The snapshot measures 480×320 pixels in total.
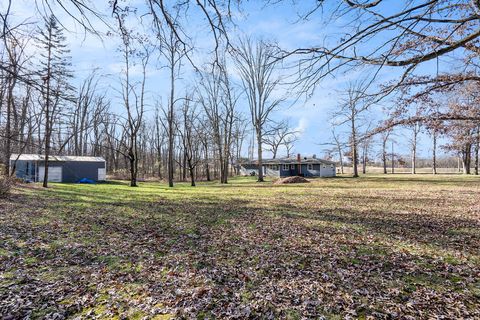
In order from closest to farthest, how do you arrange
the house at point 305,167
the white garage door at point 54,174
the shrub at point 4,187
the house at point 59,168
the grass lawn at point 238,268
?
the grass lawn at point 238,268 → the shrub at point 4,187 → the house at point 59,168 → the white garage door at point 54,174 → the house at point 305,167

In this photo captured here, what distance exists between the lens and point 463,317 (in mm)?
2834

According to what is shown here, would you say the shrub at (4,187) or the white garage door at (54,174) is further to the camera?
the white garage door at (54,174)

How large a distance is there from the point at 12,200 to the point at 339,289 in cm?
1210

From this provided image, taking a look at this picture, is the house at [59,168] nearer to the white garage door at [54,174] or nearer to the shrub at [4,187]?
the white garage door at [54,174]

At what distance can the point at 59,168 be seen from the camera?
83.7ft

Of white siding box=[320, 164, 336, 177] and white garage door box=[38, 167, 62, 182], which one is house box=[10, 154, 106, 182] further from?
white siding box=[320, 164, 336, 177]

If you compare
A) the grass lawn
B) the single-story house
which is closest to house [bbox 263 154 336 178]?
the single-story house

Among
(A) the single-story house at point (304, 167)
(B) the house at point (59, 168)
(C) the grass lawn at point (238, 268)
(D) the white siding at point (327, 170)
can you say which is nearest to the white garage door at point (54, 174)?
(B) the house at point (59, 168)

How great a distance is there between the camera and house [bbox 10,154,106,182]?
2445 centimetres

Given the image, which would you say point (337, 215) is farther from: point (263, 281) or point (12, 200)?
point (12, 200)

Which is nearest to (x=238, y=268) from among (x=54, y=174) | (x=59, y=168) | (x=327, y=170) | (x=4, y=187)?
(x=4, y=187)

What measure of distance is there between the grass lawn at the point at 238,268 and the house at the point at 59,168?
2045 cm

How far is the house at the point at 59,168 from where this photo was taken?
24.5 meters

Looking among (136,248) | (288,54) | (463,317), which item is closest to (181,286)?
(136,248)
